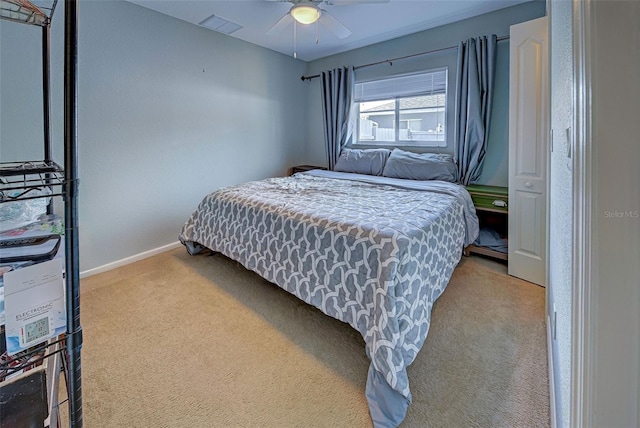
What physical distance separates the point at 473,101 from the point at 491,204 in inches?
42.0

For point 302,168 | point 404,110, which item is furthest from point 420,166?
point 302,168

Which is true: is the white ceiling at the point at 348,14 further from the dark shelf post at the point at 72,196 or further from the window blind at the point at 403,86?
the dark shelf post at the point at 72,196

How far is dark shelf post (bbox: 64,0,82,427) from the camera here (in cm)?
58

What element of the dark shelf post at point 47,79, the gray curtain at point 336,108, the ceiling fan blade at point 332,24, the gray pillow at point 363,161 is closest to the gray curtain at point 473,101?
the gray pillow at point 363,161

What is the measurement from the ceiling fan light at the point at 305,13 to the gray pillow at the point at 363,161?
68.4 inches

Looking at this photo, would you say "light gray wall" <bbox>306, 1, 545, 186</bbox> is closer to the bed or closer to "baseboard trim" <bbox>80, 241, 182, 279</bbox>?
the bed

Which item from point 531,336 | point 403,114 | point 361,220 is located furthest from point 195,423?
point 403,114

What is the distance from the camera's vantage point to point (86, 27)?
2.56 m

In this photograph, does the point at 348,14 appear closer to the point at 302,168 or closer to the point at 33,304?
the point at 302,168

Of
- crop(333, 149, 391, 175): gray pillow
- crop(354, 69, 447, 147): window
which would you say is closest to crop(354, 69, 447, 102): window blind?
crop(354, 69, 447, 147): window

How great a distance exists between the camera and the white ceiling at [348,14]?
9.41 feet

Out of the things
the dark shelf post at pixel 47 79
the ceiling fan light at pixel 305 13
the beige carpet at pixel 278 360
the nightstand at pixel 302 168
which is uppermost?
the ceiling fan light at pixel 305 13

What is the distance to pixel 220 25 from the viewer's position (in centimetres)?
330

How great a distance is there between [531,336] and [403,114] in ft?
9.36
